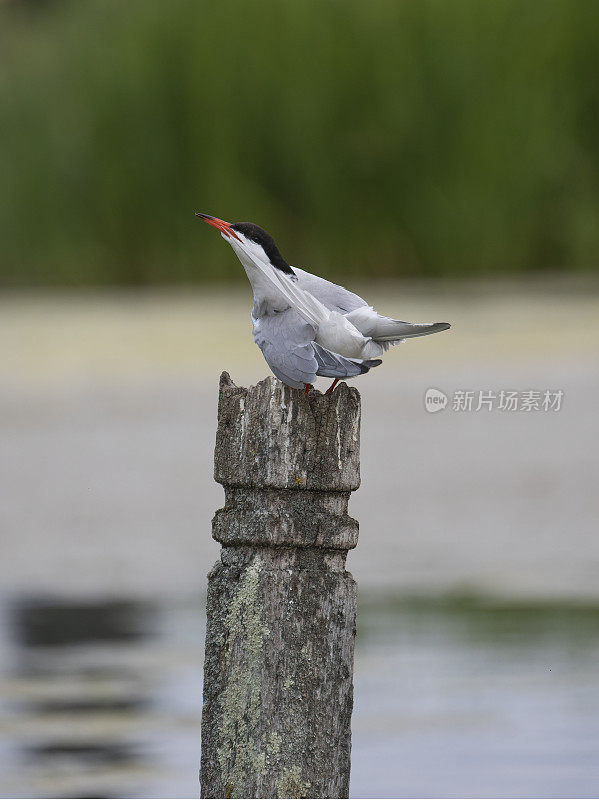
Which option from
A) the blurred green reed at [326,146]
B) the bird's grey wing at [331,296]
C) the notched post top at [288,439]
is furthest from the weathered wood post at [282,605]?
the blurred green reed at [326,146]

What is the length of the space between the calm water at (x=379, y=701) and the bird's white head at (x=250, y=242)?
4.19ft

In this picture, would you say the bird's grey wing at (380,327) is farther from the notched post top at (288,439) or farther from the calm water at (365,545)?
the calm water at (365,545)

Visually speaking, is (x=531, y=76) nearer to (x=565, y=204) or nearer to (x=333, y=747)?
(x=565, y=204)

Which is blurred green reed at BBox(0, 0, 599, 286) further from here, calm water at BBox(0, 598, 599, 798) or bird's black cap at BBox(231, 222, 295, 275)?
bird's black cap at BBox(231, 222, 295, 275)

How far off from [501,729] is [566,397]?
6.03m

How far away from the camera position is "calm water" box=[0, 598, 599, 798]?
12.4 ft

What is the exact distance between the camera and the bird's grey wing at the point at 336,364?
2.89m

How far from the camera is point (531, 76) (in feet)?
45.4

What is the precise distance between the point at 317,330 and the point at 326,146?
10.9 meters

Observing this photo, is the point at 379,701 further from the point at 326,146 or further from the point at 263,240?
the point at 326,146

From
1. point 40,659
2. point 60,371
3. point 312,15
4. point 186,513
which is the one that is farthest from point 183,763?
point 312,15

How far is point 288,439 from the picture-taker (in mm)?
2867

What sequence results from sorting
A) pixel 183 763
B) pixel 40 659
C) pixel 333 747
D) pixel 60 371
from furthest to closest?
pixel 60 371, pixel 40 659, pixel 183 763, pixel 333 747

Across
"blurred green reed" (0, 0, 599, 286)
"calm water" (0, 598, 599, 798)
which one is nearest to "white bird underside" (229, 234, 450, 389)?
"calm water" (0, 598, 599, 798)
